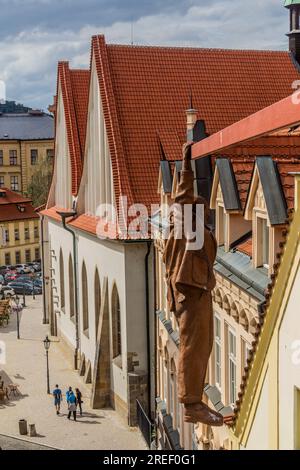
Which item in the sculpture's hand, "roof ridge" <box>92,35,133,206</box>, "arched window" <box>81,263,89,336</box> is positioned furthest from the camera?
"arched window" <box>81,263,89,336</box>

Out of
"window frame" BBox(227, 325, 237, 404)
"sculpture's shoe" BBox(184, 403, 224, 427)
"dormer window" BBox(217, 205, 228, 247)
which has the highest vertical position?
"dormer window" BBox(217, 205, 228, 247)

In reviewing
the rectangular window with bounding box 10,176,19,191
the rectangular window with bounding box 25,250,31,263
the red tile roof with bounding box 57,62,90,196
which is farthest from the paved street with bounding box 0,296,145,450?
the rectangular window with bounding box 10,176,19,191

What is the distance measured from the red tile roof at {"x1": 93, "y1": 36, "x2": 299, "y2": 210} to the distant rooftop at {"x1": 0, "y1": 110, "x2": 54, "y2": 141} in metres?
63.2

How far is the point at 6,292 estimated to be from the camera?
5581 cm

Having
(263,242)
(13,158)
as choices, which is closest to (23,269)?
(13,158)

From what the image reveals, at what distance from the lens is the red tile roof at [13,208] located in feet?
219

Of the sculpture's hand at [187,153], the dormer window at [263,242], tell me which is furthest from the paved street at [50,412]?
the sculpture's hand at [187,153]

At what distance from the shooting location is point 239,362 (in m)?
11.1

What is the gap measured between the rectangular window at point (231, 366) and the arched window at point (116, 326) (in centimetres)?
1349

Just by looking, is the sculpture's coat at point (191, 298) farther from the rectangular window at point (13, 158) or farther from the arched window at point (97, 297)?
the rectangular window at point (13, 158)

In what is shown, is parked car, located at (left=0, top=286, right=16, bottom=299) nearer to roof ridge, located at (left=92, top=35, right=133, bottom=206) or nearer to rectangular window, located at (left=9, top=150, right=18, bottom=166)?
roof ridge, located at (left=92, top=35, right=133, bottom=206)

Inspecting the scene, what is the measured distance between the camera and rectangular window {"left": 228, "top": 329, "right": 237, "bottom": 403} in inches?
464

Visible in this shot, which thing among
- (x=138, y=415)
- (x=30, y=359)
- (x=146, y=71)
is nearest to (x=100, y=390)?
(x=138, y=415)

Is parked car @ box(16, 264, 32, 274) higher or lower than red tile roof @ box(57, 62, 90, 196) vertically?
lower
